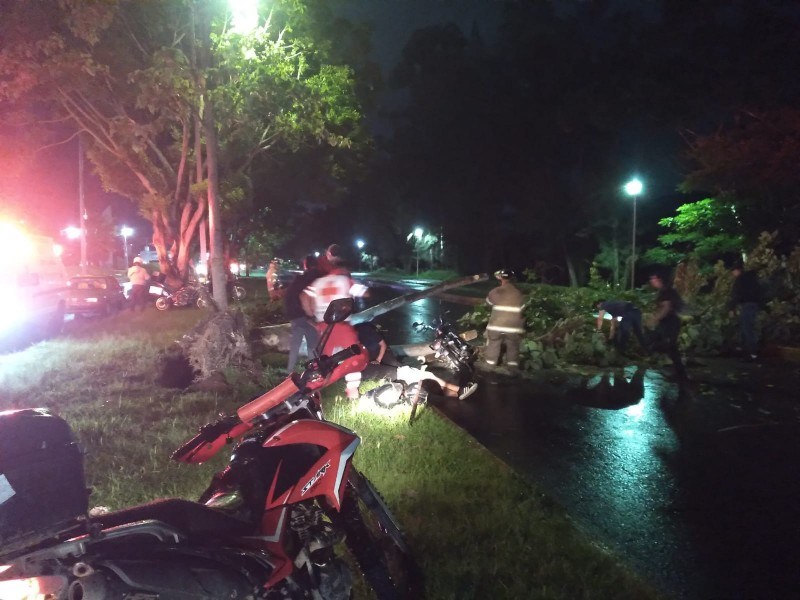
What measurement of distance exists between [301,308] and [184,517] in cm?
596

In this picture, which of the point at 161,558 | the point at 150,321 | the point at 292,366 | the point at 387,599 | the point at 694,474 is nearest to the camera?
the point at 161,558

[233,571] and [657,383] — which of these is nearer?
[233,571]

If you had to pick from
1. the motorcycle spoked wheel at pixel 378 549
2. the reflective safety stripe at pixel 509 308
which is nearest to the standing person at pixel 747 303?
the reflective safety stripe at pixel 509 308

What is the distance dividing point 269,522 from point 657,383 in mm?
8178

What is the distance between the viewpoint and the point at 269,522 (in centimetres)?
288

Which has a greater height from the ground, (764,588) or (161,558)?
(161,558)

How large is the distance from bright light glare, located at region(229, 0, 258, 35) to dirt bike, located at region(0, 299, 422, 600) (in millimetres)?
8710

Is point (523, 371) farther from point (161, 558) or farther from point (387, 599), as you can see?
point (161, 558)

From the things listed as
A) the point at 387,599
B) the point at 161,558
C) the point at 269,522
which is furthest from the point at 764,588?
the point at 161,558

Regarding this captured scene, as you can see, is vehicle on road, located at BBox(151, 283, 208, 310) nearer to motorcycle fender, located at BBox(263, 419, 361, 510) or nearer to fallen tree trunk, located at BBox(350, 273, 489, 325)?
fallen tree trunk, located at BBox(350, 273, 489, 325)

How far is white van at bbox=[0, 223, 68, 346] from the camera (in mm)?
13422

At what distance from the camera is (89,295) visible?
19.3m

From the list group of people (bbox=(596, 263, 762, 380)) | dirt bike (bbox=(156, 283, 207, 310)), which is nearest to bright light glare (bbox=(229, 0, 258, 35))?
group of people (bbox=(596, 263, 762, 380))

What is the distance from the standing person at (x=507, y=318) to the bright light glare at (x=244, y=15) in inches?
230
